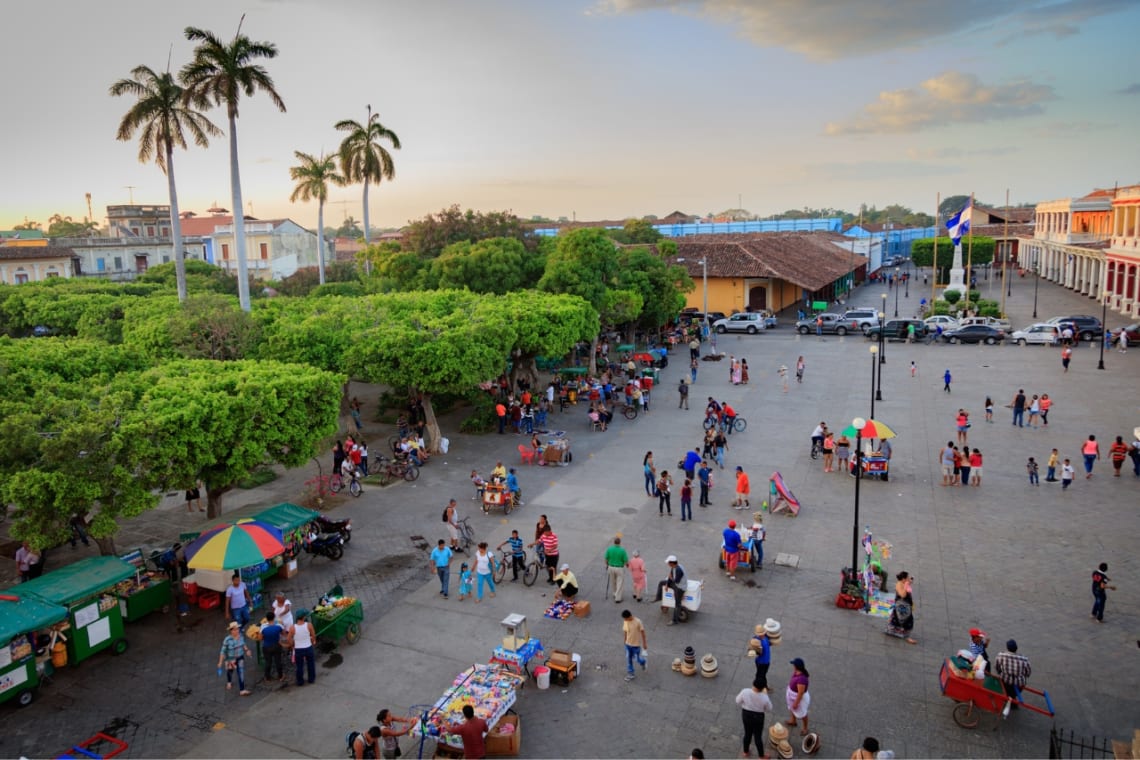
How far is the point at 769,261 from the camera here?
57500mm

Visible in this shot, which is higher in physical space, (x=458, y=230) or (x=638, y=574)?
(x=458, y=230)

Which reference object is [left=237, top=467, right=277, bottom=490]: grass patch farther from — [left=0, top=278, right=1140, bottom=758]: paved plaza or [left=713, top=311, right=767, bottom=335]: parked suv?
[left=713, top=311, right=767, bottom=335]: parked suv

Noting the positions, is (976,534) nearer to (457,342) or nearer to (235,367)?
(457,342)

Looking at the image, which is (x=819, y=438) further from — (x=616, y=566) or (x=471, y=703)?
(x=471, y=703)

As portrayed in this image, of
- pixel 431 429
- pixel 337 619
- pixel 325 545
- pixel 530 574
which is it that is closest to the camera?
pixel 337 619

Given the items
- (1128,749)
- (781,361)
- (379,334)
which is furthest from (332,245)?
(1128,749)

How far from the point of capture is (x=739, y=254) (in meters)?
57.9

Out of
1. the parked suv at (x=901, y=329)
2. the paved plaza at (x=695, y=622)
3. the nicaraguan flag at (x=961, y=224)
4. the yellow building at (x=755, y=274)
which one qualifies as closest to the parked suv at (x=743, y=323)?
the yellow building at (x=755, y=274)

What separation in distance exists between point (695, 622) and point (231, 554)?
8461 mm

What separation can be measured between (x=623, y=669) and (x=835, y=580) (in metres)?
5.30

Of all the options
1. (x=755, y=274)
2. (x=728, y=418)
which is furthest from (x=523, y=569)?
(x=755, y=274)

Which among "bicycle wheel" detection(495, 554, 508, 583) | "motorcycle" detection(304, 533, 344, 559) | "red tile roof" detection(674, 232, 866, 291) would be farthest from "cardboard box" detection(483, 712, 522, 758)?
"red tile roof" detection(674, 232, 866, 291)

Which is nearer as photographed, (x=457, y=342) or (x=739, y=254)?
(x=457, y=342)

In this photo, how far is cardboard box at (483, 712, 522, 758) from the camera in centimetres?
1028
